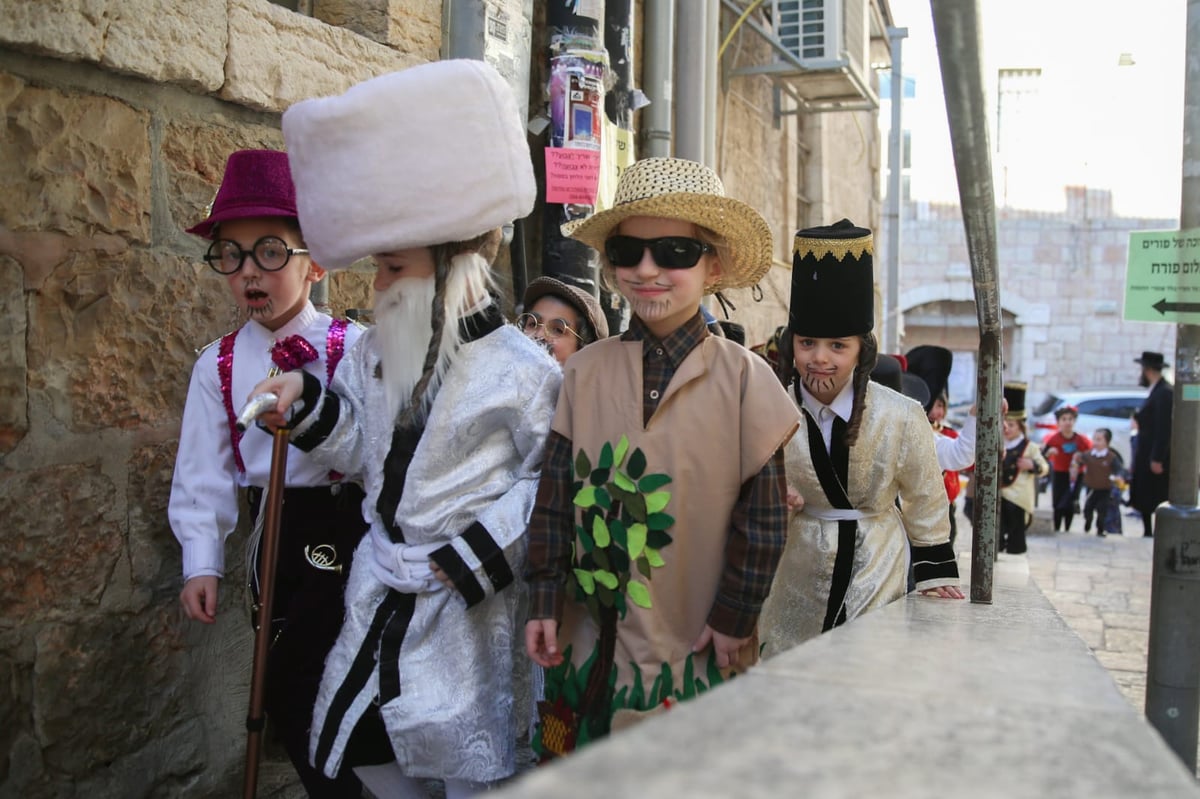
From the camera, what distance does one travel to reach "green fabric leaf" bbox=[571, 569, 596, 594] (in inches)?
94.5

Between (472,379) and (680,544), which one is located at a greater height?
(472,379)

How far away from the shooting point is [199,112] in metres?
3.04

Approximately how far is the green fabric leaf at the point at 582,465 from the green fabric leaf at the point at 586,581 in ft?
0.67

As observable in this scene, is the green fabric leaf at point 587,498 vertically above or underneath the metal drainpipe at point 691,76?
underneath

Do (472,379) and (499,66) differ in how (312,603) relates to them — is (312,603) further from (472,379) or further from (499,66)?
(499,66)

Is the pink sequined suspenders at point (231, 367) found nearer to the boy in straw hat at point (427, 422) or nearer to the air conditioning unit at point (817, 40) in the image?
the boy in straw hat at point (427, 422)

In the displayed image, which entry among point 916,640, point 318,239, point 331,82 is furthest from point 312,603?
point 331,82

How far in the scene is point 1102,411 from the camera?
17.4 meters

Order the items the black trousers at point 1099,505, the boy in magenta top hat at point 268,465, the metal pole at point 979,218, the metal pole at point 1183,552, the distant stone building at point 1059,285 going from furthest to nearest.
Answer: the distant stone building at point 1059,285 < the black trousers at point 1099,505 < the metal pole at point 1183,552 < the boy in magenta top hat at point 268,465 < the metal pole at point 979,218

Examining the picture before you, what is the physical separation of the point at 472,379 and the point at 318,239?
0.44 meters

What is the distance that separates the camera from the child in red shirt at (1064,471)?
13.2 metres

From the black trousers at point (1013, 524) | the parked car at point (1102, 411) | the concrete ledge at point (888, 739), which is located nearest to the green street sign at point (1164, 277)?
the concrete ledge at point (888, 739)

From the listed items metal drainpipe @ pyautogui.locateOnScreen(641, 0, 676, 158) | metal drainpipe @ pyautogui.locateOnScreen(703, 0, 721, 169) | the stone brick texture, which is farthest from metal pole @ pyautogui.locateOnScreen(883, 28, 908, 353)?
the stone brick texture

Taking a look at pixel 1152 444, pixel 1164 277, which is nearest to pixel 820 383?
pixel 1164 277
